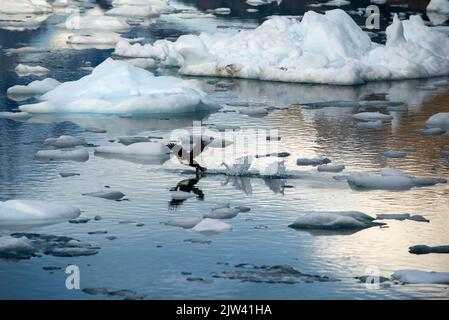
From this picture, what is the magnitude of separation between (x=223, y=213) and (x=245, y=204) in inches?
23.9

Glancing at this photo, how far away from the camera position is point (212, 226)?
13250 mm

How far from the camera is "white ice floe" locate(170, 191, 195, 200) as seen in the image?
579 inches

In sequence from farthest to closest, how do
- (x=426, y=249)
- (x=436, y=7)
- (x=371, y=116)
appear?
(x=436, y=7) < (x=371, y=116) < (x=426, y=249)

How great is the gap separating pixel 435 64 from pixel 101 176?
12.2 meters

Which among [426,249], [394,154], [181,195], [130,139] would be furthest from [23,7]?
[426,249]

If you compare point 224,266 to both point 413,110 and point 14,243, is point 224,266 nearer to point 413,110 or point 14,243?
point 14,243

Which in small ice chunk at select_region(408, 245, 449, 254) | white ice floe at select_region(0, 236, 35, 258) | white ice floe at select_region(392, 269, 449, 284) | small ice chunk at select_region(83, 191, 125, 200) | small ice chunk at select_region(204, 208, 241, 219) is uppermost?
small ice chunk at select_region(83, 191, 125, 200)

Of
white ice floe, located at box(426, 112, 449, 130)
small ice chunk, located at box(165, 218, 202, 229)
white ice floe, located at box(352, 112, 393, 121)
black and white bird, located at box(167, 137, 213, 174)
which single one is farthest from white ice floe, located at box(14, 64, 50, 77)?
small ice chunk, located at box(165, 218, 202, 229)

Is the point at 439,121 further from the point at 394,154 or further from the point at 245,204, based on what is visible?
the point at 245,204

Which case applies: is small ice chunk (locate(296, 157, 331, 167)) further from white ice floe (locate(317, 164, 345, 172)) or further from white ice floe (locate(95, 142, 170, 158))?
white ice floe (locate(95, 142, 170, 158))

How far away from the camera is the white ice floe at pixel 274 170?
52.0 ft

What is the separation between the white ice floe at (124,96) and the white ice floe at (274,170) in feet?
16.0

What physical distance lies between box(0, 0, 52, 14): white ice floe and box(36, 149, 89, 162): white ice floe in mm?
26193

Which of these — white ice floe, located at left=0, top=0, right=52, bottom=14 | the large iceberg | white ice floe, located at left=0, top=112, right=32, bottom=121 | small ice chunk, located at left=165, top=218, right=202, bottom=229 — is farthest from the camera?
white ice floe, located at left=0, top=0, right=52, bottom=14
